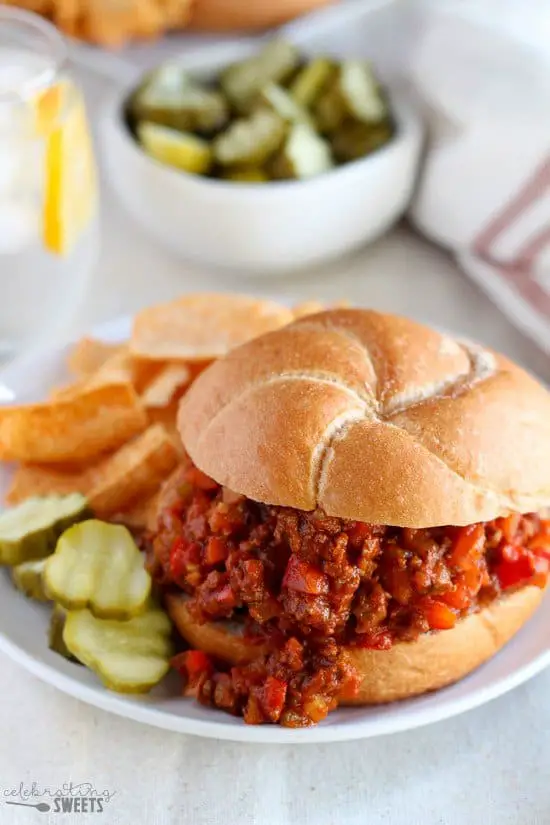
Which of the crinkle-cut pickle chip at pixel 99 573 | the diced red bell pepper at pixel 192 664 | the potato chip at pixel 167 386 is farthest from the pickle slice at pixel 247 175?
the diced red bell pepper at pixel 192 664

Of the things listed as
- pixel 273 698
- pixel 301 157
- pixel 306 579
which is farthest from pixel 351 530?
pixel 301 157

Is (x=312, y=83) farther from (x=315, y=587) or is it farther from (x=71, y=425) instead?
(x=315, y=587)

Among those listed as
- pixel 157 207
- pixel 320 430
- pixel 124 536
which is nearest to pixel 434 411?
pixel 320 430

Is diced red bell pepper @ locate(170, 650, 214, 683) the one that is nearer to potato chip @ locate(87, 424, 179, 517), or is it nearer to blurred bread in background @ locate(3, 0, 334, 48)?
potato chip @ locate(87, 424, 179, 517)

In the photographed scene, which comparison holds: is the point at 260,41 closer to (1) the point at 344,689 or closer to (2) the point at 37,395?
(2) the point at 37,395

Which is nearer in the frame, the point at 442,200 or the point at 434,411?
the point at 434,411

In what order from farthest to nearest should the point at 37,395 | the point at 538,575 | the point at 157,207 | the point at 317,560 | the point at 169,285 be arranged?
1. the point at 169,285
2. the point at 157,207
3. the point at 37,395
4. the point at 538,575
5. the point at 317,560

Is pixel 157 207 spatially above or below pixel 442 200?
below
